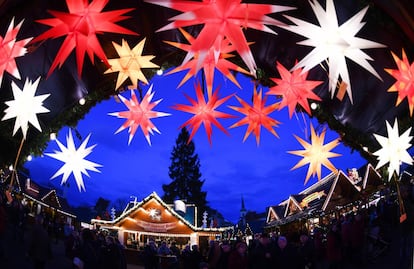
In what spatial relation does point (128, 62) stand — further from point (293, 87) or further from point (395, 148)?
point (395, 148)

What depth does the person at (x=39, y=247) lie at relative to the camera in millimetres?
7559

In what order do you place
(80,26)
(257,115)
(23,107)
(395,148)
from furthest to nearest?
(257,115) < (395,148) < (23,107) < (80,26)

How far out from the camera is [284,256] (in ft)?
31.0

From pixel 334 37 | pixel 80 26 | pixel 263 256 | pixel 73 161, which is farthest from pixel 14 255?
pixel 334 37

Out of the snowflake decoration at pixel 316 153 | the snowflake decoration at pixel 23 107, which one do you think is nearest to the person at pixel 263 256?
the snowflake decoration at pixel 316 153

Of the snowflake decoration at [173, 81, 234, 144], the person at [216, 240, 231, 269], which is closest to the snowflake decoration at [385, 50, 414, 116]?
the snowflake decoration at [173, 81, 234, 144]

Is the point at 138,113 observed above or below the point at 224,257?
above

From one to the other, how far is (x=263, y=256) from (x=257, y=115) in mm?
3613

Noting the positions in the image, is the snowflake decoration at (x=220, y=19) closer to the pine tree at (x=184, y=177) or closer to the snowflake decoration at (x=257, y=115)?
the snowflake decoration at (x=257, y=115)

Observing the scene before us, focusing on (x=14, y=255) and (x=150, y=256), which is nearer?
(x=14, y=255)

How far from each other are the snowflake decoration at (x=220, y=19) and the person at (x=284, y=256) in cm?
649

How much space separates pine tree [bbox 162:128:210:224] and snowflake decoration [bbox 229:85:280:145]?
53.3 m

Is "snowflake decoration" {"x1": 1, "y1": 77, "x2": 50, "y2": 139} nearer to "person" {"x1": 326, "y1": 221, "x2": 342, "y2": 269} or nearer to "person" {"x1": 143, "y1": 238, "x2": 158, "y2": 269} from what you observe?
"person" {"x1": 326, "y1": 221, "x2": 342, "y2": 269}

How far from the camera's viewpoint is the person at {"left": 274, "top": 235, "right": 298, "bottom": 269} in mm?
9453
